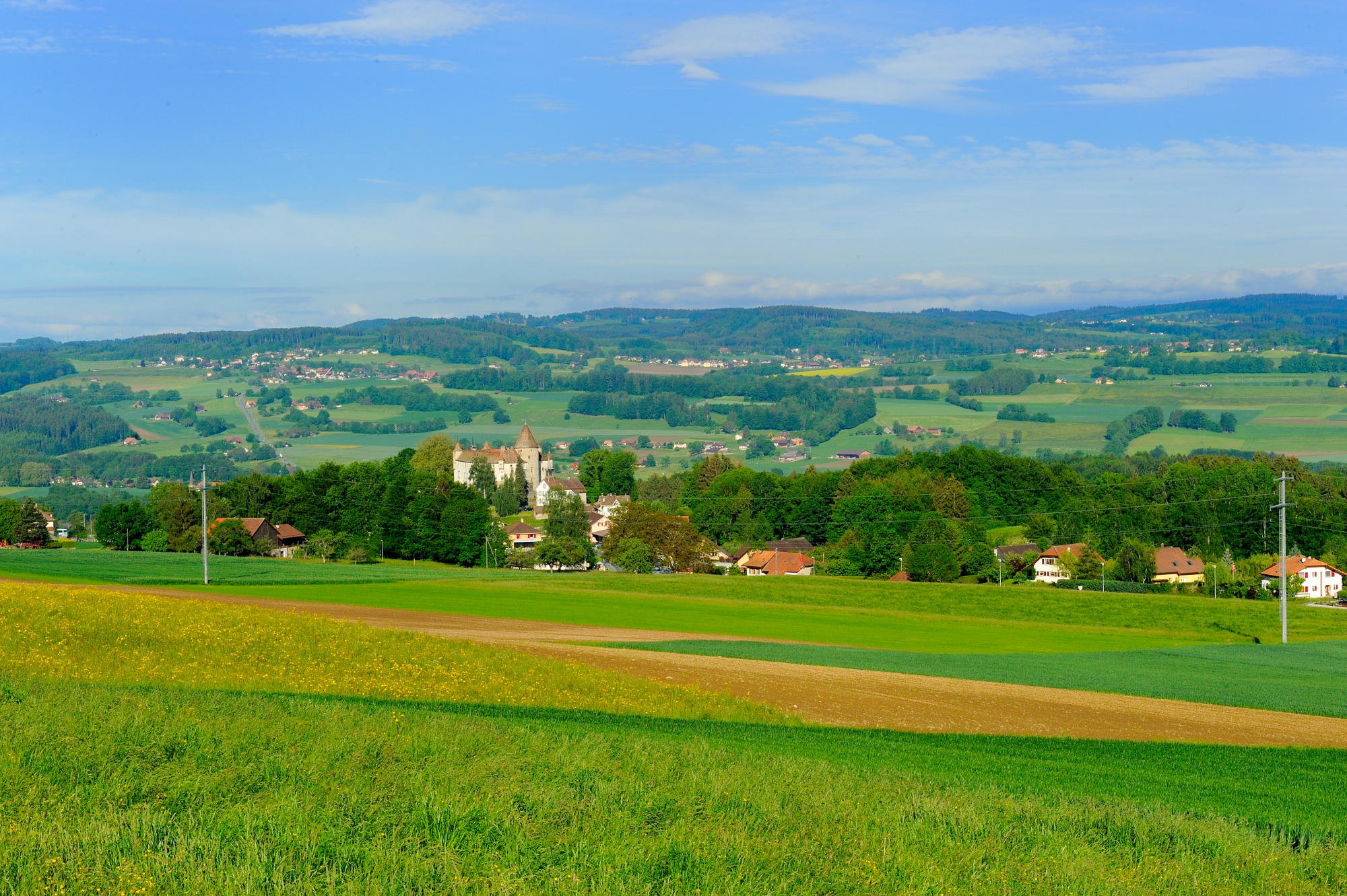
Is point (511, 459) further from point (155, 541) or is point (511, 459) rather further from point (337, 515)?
point (155, 541)

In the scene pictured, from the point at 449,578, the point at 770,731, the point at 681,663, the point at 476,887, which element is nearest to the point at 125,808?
the point at 476,887

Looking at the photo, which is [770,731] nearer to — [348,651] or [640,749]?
[640,749]

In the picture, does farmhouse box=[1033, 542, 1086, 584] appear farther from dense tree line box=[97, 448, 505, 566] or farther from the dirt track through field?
the dirt track through field

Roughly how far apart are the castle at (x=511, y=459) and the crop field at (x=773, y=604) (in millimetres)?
98984

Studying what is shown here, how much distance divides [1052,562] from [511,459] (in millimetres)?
102034

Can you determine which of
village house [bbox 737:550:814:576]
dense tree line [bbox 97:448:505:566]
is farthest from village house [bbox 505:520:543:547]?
village house [bbox 737:550:814:576]

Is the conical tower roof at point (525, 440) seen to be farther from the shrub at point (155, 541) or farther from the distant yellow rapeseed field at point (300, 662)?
A: the distant yellow rapeseed field at point (300, 662)

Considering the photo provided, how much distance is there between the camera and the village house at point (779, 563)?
9550 cm

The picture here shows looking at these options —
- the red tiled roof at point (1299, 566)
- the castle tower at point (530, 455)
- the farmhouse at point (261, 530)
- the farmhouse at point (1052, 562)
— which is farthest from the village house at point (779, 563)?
the castle tower at point (530, 455)

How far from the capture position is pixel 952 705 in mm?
21234

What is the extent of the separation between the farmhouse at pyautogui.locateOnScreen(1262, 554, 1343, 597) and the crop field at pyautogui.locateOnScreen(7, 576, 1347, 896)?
8829cm

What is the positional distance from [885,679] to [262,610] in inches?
659

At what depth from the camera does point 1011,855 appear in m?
7.57

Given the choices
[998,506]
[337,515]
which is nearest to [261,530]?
[337,515]
